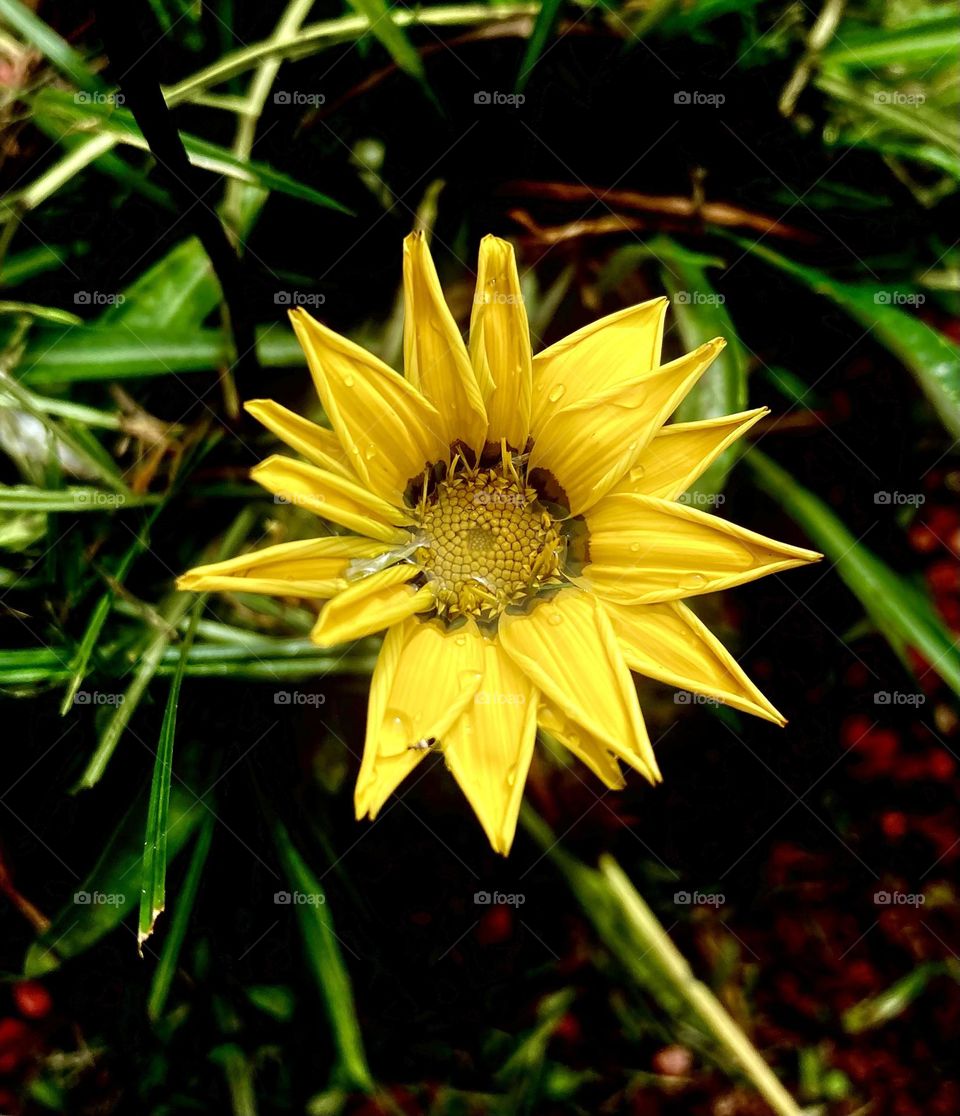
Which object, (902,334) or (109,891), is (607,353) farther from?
(109,891)

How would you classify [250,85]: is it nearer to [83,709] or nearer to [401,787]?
[83,709]

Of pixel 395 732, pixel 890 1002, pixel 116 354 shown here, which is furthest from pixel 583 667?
pixel 890 1002

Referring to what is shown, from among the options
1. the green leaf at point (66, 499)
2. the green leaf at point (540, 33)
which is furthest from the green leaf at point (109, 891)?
the green leaf at point (540, 33)

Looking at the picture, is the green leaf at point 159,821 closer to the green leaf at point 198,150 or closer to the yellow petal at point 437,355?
the yellow petal at point 437,355

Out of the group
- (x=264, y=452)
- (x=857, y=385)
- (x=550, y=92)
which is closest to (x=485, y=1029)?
(x=264, y=452)

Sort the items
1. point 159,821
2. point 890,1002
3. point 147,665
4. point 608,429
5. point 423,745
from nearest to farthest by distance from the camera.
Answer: point 423,745 < point 608,429 < point 159,821 < point 147,665 < point 890,1002
